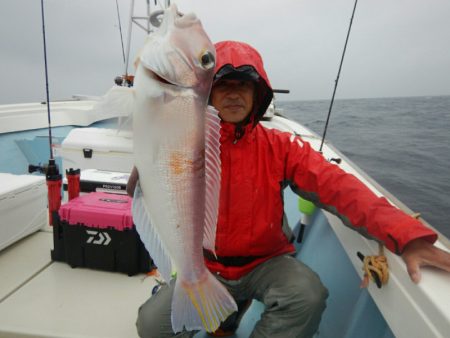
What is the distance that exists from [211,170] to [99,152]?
8.55ft

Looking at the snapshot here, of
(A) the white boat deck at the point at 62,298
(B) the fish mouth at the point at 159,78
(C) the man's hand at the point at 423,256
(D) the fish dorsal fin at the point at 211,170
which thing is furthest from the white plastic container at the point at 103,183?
(C) the man's hand at the point at 423,256

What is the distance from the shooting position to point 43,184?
326 cm

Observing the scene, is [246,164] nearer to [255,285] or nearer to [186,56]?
[255,285]

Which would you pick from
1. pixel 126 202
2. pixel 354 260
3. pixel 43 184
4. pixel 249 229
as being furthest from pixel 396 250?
pixel 43 184

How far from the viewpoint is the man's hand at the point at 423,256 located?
1.46 meters

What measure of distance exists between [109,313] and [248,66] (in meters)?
1.92

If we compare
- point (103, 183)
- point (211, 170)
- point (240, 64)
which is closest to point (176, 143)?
point (211, 170)

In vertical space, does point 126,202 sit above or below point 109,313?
above

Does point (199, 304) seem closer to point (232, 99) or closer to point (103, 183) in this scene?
point (232, 99)

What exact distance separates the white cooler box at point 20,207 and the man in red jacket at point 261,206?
5.61ft

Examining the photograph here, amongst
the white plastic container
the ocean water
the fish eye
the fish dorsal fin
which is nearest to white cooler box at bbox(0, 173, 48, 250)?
the white plastic container

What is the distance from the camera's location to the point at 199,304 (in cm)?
142

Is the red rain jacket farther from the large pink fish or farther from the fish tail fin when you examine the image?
the large pink fish

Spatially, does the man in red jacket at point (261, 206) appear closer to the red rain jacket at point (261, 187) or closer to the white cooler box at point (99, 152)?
the red rain jacket at point (261, 187)
